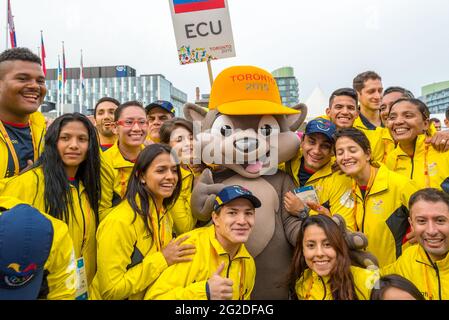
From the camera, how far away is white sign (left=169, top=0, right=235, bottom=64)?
4523mm

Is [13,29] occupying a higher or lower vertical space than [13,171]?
higher

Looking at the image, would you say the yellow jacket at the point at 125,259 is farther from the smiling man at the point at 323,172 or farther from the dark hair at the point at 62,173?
the smiling man at the point at 323,172

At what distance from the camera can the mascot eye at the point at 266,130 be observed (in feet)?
11.3

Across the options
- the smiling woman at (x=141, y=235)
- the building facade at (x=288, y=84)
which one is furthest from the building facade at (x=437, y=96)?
the smiling woman at (x=141, y=235)

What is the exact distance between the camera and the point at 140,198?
9.71ft

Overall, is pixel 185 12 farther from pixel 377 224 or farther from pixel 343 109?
pixel 377 224

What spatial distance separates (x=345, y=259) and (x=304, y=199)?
68 centimetres

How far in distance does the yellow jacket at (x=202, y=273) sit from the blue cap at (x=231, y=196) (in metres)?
0.26

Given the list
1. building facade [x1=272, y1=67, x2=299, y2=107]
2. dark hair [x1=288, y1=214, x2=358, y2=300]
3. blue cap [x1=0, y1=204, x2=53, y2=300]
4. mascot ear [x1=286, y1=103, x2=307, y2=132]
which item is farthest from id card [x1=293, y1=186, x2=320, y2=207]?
building facade [x1=272, y1=67, x2=299, y2=107]

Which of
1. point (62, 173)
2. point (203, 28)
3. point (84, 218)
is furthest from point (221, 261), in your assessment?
point (203, 28)

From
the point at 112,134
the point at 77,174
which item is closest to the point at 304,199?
the point at 77,174

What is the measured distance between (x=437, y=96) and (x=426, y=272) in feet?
251

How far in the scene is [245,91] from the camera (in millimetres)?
3523
